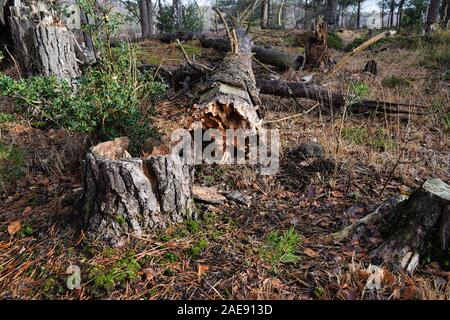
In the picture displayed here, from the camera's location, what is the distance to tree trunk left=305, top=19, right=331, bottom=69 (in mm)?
7266

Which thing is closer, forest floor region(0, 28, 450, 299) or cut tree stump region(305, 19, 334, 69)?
forest floor region(0, 28, 450, 299)

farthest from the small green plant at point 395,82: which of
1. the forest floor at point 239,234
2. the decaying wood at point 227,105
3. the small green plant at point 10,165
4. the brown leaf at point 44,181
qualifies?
the small green plant at point 10,165

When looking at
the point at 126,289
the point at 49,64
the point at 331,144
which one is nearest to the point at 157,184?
the point at 126,289

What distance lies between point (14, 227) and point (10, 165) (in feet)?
3.27

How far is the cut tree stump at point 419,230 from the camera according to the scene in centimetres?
178

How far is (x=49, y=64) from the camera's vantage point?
13.4ft

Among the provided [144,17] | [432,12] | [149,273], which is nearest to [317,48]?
[149,273]

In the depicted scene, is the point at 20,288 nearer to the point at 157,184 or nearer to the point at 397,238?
the point at 157,184

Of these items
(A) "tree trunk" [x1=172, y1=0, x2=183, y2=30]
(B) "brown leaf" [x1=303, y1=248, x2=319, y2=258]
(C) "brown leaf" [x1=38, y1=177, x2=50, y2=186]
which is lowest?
(B) "brown leaf" [x1=303, y1=248, x2=319, y2=258]

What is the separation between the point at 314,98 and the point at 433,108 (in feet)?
4.94

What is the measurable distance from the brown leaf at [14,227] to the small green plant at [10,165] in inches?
24.7

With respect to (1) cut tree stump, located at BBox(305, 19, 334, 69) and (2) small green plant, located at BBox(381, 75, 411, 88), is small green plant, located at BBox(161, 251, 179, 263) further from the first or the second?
(1) cut tree stump, located at BBox(305, 19, 334, 69)

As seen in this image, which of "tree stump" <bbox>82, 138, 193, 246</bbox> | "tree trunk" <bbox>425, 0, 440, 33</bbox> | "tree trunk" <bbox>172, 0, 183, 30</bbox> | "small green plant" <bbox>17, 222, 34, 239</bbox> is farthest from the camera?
"tree trunk" <bbox>172, 0, 183, 30</bbox>

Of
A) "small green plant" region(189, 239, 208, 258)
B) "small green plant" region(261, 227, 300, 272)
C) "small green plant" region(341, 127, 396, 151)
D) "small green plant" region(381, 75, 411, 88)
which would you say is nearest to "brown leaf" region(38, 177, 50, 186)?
"small green plant" region(189, 239, 208, 258)
